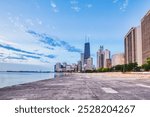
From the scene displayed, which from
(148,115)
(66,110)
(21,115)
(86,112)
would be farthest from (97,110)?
(21,115)

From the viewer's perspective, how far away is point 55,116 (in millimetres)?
9094

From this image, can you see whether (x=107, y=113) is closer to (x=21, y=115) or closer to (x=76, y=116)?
(x=76, y=116)

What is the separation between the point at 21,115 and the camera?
934 cm

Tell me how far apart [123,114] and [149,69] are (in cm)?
16122

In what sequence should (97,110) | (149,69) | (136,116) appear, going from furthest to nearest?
(149,69) → (97,110) → (136,116)

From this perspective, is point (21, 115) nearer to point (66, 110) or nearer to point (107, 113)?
point (66, 110)

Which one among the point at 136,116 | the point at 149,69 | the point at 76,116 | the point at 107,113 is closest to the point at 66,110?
the point at 76,116

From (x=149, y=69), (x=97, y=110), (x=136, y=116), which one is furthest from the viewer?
(x=149, y=69)

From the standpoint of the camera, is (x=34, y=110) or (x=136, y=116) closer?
(x=136, y=116)

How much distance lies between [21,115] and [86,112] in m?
2.20

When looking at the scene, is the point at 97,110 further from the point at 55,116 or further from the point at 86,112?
the point at 55,116

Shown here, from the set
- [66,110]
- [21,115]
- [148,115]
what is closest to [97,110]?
[66,110]

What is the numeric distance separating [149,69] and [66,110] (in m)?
161

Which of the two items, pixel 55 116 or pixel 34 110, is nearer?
pixel 55 116
